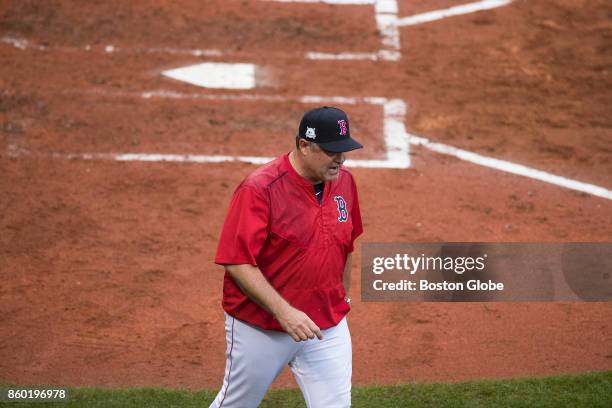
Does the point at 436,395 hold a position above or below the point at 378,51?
below

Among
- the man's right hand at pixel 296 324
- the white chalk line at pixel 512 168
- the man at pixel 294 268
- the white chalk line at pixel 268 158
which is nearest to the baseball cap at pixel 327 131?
the man at pixel 294 268

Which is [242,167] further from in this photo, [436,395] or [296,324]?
[296,324]

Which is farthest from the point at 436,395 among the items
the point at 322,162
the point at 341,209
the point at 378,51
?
the point at 378,51

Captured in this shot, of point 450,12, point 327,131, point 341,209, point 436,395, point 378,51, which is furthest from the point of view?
point 450,12

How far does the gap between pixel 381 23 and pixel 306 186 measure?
800cm

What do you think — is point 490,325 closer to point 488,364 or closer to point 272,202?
point 488,364

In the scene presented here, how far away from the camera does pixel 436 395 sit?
258 inches

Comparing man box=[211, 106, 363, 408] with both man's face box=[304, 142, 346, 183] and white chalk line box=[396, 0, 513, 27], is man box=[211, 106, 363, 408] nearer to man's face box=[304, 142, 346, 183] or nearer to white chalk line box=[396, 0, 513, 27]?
man's face box=[304, 142, 346, 183]

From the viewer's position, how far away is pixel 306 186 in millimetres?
4969

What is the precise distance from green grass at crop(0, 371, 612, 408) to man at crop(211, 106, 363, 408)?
1400 millimetres

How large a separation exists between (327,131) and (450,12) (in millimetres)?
8576
